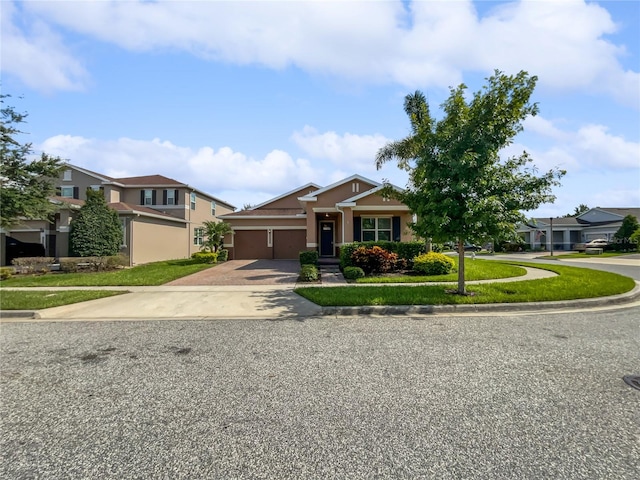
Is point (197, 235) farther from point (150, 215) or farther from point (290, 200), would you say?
point (290, 200)

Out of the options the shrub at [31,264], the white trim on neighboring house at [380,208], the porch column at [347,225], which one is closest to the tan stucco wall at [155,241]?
the shrub at [31,264]

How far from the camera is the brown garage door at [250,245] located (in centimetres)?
2422

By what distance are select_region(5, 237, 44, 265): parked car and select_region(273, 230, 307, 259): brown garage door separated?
14512 millimetres

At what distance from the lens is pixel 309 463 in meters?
2.62

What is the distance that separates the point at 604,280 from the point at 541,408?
36.2 feet

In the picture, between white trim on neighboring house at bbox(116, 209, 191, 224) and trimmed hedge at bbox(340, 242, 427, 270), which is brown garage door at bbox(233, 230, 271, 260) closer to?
white trim on neighboring house at bbox(116, 209, 191, 224)

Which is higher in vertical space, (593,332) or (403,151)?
(403,151)

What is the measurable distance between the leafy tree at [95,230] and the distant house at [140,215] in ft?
3.88

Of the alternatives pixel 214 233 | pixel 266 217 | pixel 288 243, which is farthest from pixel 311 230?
pixel 214 233

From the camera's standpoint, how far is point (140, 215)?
2298 cm

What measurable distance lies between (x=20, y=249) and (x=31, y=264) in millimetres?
4539

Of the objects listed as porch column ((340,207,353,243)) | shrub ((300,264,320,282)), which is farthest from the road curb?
porch column ((340,207,353,243))

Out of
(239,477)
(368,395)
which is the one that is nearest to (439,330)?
(368,395)

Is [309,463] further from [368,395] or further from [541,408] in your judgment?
[541,408]
